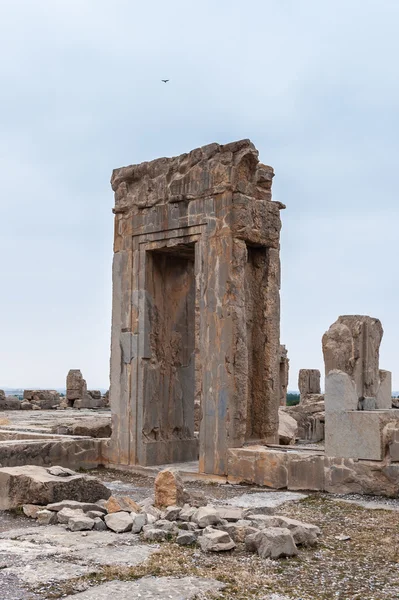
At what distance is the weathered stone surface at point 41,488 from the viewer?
21.0 feet

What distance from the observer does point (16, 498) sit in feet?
21.1

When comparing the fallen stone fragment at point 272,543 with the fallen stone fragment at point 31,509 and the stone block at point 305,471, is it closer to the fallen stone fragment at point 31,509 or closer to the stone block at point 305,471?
the fallen stone fragment at point 31,509

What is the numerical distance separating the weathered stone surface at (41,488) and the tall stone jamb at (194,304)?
2.42 metres

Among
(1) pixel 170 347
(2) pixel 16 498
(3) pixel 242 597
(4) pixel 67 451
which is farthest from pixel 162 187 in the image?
(3) pixel 242 597

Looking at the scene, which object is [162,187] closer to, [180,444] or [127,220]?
[127,220]

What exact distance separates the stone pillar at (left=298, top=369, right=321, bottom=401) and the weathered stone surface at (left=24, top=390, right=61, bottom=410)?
370 inches

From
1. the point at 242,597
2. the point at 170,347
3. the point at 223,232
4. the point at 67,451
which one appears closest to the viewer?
the point at 242,597

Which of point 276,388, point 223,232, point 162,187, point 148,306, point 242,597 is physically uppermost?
point 162,187

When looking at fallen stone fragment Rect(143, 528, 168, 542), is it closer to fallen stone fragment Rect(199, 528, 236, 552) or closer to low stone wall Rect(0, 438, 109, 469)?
fallen stone fragment Rect(199, 528, 236, 552)

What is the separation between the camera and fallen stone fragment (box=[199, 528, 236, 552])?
4918 mm

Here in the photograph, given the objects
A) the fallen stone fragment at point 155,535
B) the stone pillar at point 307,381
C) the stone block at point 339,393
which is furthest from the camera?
the stone pillar at point 307,381

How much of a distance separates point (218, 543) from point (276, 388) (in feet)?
15.2

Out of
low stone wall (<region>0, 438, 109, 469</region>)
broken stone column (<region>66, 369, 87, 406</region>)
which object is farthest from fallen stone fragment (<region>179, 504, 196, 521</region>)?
broken stone column (<region>66, 369, 87, 406</region>)

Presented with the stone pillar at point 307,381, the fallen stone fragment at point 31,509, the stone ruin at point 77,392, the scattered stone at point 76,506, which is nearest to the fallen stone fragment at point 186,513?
the scattered stone at point 76,506
